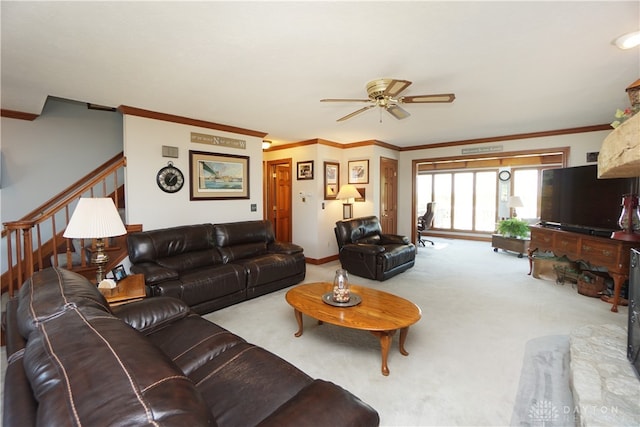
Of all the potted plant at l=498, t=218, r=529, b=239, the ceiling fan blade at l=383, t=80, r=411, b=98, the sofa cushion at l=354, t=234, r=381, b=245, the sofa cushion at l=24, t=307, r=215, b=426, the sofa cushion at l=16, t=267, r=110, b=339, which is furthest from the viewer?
the potted plant at l=498, t=218, r=529, b=239

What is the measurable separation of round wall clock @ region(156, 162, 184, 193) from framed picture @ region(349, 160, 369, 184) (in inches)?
130

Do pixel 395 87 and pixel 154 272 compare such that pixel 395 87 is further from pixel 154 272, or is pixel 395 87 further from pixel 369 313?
pixel 154 272

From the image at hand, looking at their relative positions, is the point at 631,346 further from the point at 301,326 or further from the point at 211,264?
the point at 211,264

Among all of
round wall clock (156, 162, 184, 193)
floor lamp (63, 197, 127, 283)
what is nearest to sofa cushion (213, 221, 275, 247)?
round wall clock (156, 162, 184, 193)

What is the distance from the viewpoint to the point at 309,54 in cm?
221

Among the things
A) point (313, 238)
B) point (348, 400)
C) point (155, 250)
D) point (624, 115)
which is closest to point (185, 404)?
point (348, 400)

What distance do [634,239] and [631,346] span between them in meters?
1.86

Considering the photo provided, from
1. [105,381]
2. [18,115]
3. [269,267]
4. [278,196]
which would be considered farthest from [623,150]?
[18,115]

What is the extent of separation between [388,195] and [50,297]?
19.4 feet

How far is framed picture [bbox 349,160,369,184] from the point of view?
589cm

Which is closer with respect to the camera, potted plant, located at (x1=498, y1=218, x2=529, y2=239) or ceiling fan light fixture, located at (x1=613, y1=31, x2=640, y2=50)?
ceiling fan light fixture, located at (x1=613, y1=31, x2=640, y2=50)

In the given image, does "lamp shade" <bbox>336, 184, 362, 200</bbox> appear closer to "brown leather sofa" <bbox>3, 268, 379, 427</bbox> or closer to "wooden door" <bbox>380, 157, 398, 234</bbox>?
"wooden door" <bbox>380, 157, 398, 234</bbox>

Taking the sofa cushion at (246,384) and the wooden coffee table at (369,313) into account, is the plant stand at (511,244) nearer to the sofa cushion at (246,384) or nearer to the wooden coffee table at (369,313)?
the wooden coffee table at (369,313)

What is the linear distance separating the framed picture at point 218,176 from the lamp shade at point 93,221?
1.82m
